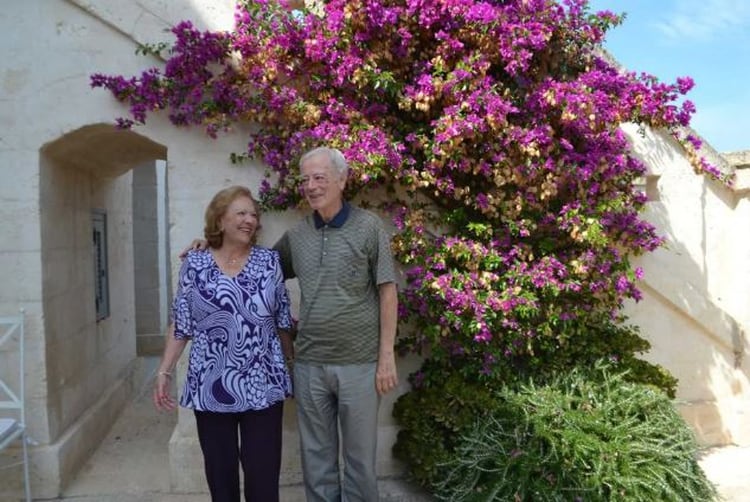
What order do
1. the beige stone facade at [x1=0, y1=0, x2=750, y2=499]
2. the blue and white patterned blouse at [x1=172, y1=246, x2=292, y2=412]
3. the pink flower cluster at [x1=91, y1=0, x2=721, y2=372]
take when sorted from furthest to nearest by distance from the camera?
the beige stone facade at [x1=0, y1=0, x2=750, y2=499], the pink flower cluster at [x1=91, y1=0, x2=721, y2=372], the blue and white patterned blouse at [x1=172, y1=246, x2=292, y2=412]

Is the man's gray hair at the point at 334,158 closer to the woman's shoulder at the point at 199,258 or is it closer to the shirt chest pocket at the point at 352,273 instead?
the shirt chest pocket at the point at 352,273

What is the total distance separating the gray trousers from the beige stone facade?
878 millimetres

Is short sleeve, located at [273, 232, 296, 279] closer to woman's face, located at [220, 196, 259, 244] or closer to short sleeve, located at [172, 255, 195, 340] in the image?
woman's face, located at [220, 196, 259, 244]

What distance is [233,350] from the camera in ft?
8.25

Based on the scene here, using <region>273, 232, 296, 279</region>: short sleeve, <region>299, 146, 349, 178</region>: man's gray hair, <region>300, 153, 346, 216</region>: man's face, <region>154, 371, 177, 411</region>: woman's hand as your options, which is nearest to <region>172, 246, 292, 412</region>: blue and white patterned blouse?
<region>154, 371, 177, 411</region>: woman's hand

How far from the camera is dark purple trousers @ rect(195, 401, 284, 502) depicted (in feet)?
8.39

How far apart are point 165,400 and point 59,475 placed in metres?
1.38

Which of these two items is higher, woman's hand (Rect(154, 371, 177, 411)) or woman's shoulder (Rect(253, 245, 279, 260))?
woman's shoulder (Rect(253, 245, 279, 260))

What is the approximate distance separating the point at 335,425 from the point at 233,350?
0.63 meters

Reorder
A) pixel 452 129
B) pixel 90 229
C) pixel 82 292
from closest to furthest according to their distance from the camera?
pixel 452 129 → pixel 82 292 → pixel 90 229

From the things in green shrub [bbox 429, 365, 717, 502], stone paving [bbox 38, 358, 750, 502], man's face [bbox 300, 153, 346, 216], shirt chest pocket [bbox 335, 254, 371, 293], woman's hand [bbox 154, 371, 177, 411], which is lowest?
stone paving [bbox 38, 358, 750, 502]

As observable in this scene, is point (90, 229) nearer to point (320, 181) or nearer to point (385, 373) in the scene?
point (320, 181)

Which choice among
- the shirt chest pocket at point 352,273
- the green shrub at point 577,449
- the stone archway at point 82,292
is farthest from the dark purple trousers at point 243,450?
the stone archway at point 82,292

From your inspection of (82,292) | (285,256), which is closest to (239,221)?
(285,256)
